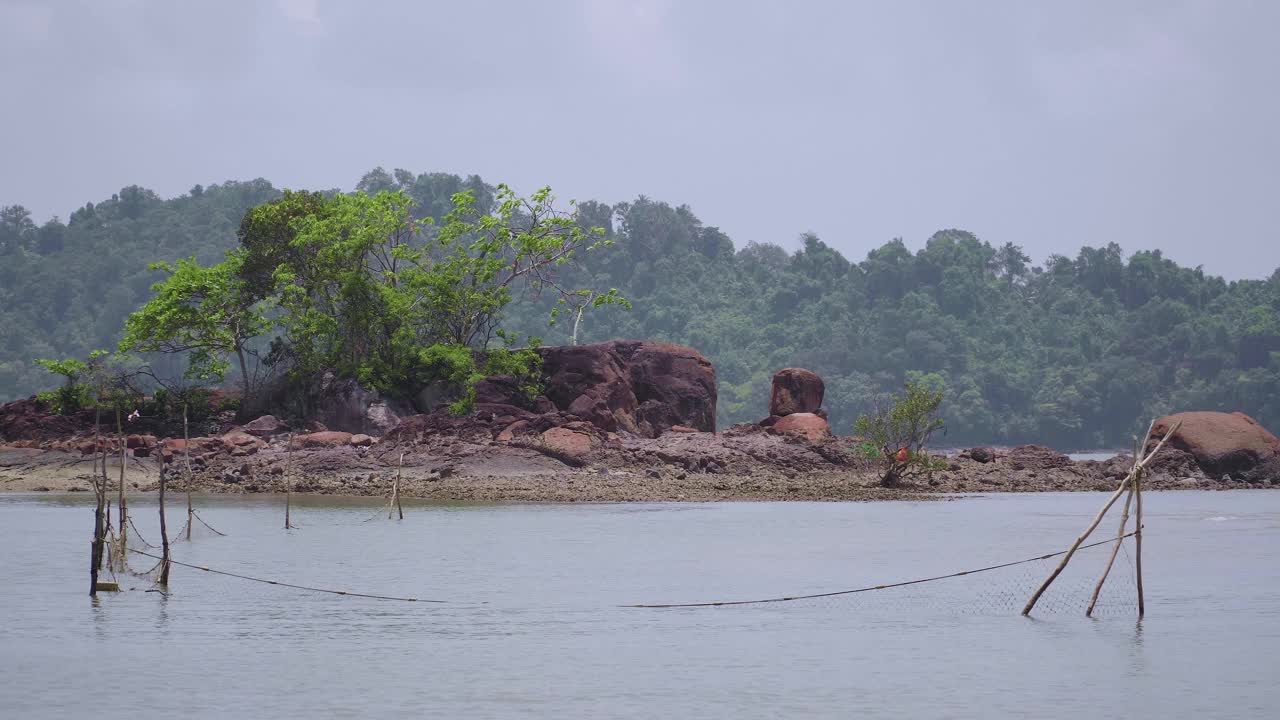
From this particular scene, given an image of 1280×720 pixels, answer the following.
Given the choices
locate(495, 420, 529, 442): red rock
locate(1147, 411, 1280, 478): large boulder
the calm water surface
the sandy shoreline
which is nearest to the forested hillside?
locate(1147, 411, 1280, 478): large boulder

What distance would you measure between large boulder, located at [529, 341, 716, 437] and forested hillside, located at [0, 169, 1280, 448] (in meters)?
57.1

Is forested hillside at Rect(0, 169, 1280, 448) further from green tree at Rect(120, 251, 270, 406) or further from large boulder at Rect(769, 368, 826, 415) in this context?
green tree at Rect(120, 251, 270, 406)

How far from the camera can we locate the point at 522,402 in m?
54.9

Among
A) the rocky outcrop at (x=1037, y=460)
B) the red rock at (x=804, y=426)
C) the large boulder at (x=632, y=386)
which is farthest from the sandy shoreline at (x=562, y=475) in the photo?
the large boulder at (x=632, y=386)

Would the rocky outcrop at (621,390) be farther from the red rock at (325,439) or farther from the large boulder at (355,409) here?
the red rock at (325,439)

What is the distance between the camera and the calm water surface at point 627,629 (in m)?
16.5

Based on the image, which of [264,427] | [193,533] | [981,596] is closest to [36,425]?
[264,427]

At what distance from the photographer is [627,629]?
843 inches

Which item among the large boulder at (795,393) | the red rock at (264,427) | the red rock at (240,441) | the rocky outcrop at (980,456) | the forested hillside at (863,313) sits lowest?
the rocky outcrop at (980,456)

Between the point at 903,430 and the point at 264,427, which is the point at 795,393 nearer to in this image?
the point at 903,430

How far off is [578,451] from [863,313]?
81994 millimetres

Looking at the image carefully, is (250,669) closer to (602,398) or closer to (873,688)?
(873,688)

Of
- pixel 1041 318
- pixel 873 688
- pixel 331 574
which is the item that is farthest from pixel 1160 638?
pixel 1041 318

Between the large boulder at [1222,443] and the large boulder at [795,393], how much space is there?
44.7ft
